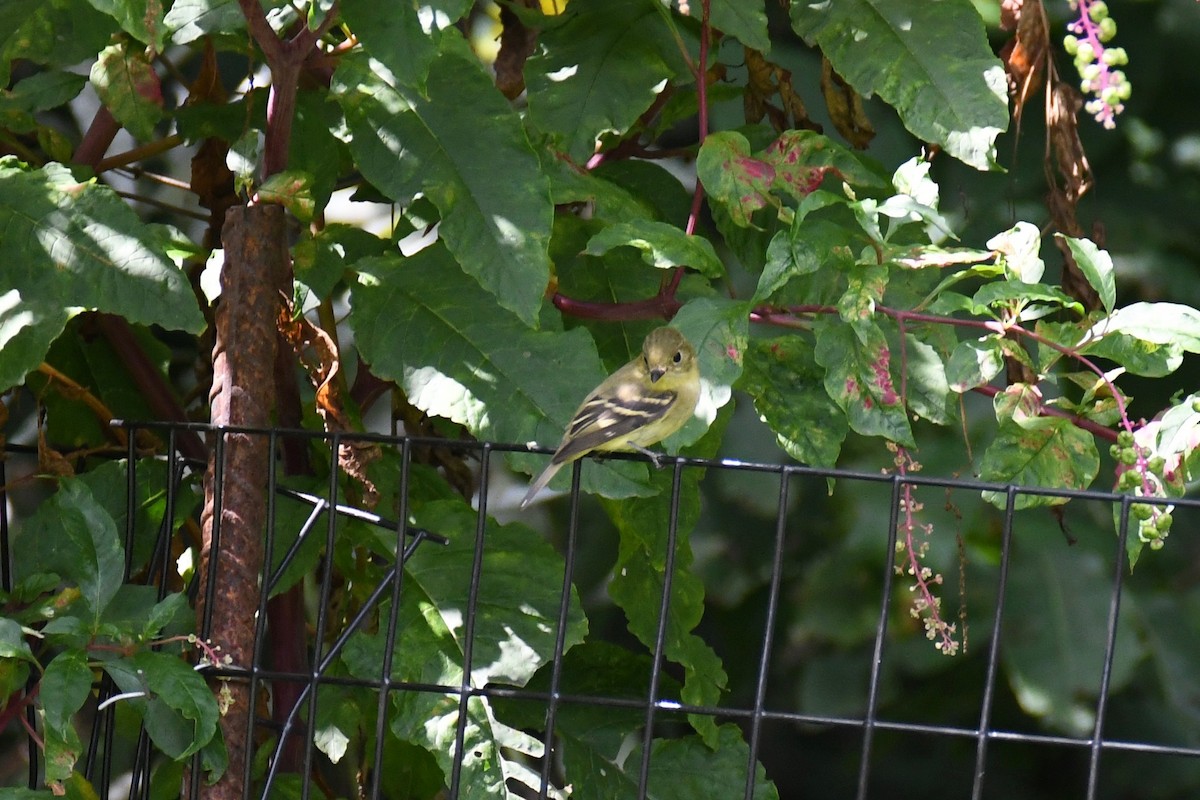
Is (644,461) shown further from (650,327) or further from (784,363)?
(650,327)

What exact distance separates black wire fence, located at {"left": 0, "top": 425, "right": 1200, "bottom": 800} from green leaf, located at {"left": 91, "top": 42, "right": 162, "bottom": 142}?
414 mm

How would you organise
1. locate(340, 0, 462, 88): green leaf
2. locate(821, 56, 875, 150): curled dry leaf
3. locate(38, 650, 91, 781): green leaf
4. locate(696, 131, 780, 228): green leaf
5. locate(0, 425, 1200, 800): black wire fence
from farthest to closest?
locate(821, 56, 875, 150): curled dry leaf → locate(696, 131, 780, 228): green leaf → locate(0, 425, 1200, 800): black wire fence → locate(340, 0, 462, 88): green leaf → locate(38, 650, 91, 781): green leaf

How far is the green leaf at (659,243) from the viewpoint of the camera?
61.4 inches

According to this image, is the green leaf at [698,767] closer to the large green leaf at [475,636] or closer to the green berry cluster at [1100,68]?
the large green leaf at [475,636]

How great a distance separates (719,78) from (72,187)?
3.23 ft

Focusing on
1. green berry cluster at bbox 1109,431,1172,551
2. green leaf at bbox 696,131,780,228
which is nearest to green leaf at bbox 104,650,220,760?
green leaf at bbox 696,131,780,228

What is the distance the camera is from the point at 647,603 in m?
1.89

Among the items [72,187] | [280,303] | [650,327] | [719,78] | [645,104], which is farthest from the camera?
[719,78]

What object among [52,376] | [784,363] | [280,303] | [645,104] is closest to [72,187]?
[280,303]

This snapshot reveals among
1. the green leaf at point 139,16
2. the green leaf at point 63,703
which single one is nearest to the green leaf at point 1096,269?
the green leaf at point 139,16

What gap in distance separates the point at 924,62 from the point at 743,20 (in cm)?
23

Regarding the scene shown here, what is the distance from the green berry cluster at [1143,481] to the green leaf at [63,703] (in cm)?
106

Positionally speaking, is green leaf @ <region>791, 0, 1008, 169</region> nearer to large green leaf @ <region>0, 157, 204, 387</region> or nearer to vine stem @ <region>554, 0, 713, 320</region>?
vine stem @ <region>554, 0, 713, 320</region>

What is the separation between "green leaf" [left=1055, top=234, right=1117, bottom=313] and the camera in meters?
1.48
